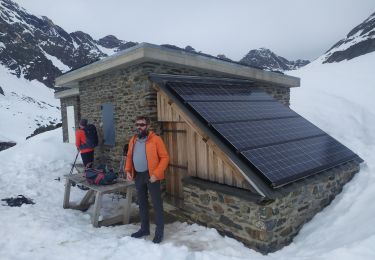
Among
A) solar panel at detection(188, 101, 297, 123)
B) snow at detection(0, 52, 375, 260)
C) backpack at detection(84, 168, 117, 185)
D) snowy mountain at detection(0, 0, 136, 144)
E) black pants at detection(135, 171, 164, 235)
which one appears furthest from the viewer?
snowy mountain at detection(0, 0, 136, 144)

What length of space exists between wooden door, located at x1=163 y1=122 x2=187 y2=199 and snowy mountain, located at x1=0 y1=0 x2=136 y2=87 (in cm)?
6474

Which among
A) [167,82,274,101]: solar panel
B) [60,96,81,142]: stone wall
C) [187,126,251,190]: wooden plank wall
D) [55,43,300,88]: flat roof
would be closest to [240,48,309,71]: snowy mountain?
[60,96,81,142]: stone wall

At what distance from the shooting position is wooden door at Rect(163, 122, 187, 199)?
25.0ft

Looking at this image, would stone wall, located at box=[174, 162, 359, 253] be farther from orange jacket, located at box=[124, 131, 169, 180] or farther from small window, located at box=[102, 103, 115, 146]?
small window, located at box=[102, 103, 115, 146]

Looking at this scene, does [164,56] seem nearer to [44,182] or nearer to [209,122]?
[209,122]

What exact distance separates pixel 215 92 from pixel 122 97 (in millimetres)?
2582

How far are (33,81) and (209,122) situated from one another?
2722 inches

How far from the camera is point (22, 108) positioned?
4312 cm

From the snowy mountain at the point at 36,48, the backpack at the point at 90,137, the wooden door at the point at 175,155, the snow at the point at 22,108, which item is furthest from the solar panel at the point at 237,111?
the snowy mountain at the point at 36,48

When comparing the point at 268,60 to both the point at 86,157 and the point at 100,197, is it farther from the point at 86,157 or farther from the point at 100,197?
the point at 100,197

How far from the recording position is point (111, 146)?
376 inches

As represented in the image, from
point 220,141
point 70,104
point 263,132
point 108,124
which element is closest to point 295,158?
point 263,132

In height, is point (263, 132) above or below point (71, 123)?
below

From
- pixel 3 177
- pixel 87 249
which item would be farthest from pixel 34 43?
pixel 87 249
